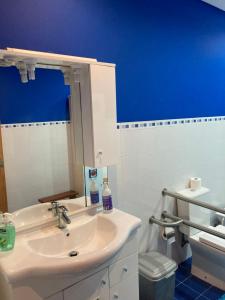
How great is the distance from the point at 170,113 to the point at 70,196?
1107mm

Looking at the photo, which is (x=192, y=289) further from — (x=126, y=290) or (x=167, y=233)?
(x=126, y=290)

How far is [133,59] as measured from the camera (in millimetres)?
1850

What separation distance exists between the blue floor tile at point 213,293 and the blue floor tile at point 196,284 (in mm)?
35

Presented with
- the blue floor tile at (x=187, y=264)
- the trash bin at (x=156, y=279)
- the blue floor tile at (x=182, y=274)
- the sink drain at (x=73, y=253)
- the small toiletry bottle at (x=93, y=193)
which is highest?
the small toiletry bottle at (x=93, y=193)

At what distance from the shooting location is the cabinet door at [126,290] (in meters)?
1.37

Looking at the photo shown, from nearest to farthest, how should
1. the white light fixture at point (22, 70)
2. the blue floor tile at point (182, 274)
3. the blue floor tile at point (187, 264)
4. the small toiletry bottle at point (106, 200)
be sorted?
the white light fixture at point (22, 70) → the small toiletry bottle at point (106, 200) → the blue floor tile at point (182, 274) → the blue floor tile at point (187, 264)

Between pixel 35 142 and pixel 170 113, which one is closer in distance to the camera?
pixel 35 142

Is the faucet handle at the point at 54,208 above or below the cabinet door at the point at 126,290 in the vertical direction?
above

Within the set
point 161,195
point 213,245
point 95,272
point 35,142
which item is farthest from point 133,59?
point 213,245

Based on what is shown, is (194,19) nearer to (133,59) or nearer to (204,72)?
(204,72)

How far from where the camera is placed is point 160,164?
210cm

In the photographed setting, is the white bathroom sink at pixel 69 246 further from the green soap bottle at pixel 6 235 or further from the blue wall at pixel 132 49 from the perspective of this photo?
the blue wall at pixel 132 49

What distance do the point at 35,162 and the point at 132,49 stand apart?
1.06 meters

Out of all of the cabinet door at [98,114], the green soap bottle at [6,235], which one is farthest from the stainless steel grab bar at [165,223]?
the green soap bottle at [6,235]
